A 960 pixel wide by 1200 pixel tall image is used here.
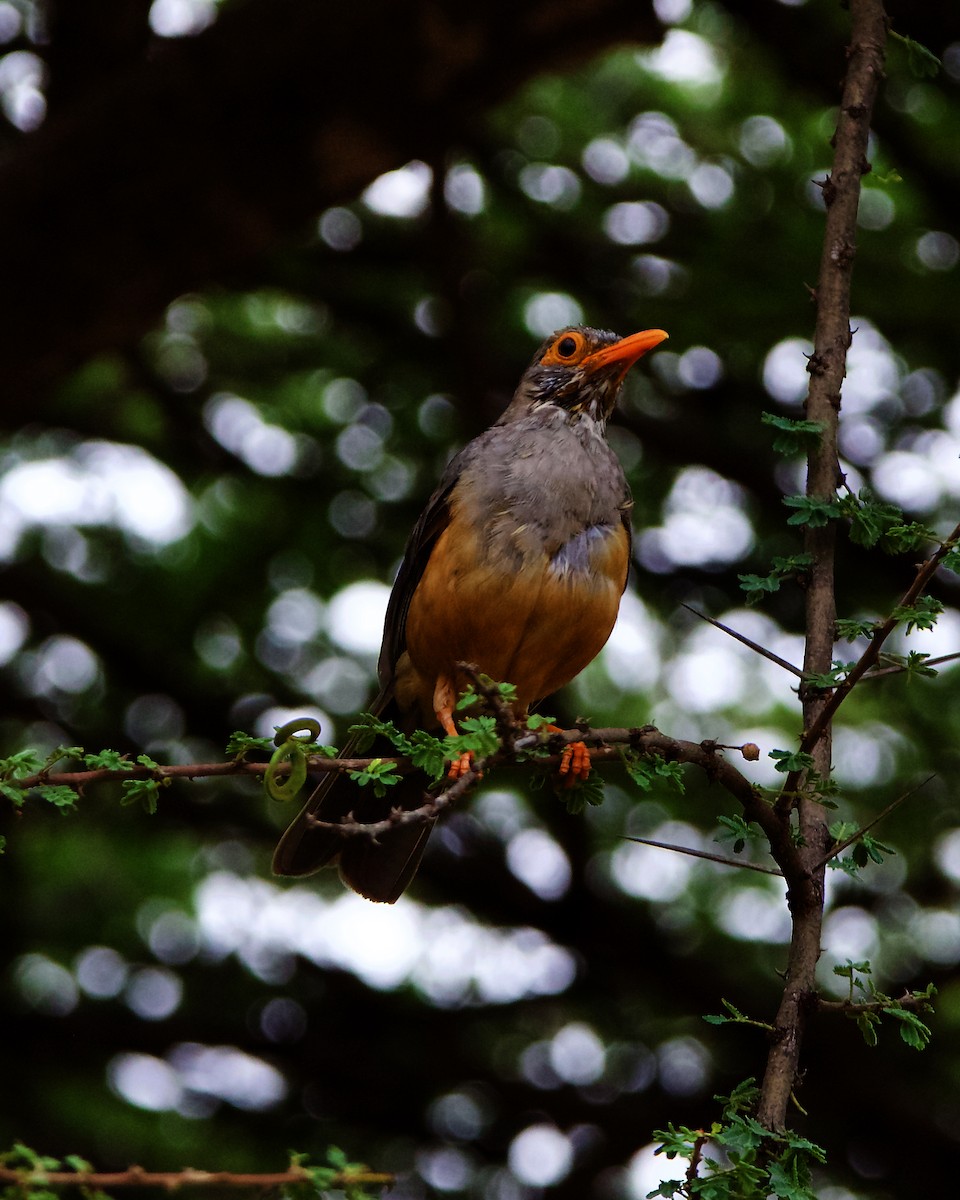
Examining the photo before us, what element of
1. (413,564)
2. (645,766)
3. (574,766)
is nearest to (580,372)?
(413,564)

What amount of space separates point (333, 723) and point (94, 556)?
184 centimetres

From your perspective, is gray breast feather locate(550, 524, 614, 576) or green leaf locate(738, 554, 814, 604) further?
gray breast feather locate(550, 524, 614, 576)

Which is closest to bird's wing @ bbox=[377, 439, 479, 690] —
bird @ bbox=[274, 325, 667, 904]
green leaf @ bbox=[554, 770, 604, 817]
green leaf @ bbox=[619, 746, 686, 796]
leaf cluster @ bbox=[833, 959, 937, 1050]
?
bird @ bbox=[274, 325, 667, 904]

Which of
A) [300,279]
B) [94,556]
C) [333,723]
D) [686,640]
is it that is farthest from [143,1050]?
[300,279]

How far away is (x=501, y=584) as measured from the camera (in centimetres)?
557

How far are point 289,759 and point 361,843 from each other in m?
2.89

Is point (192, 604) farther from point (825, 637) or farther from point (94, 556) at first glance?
point (825, 637)

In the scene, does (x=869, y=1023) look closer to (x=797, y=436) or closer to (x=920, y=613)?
(x=920, y=613)

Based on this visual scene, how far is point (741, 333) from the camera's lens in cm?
798

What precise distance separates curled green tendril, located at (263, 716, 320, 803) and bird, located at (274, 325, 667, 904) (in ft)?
6.13

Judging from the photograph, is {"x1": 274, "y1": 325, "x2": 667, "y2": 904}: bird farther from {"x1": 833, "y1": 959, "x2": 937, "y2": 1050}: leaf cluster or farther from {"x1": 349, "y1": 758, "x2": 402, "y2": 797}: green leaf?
{"x1": 833, "y1": 959, "x2": 937, "y2": 1050}: leaf cluster

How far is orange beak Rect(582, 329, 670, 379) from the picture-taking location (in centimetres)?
633

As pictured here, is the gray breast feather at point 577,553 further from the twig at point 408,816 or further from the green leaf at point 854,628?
the twig at point 408,816

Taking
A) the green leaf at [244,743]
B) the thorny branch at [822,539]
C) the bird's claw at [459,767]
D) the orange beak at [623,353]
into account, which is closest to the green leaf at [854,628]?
the thorny branch at [822,539]
